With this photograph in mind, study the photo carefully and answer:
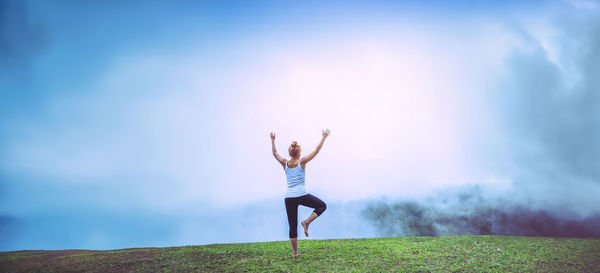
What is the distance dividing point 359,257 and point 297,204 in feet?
11.4

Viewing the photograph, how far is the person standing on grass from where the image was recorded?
10.3 meters

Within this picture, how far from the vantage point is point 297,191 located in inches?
404

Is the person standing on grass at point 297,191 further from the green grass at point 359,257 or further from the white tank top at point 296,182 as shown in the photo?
the green grass at point 359,257

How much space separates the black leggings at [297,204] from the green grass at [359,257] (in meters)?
1.53

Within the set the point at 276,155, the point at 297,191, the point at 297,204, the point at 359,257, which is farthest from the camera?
the point at 359,257

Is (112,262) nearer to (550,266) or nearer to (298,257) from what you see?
(298,257)

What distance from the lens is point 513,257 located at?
12.1 meters

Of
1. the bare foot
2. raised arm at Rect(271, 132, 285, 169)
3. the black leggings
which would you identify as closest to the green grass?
the bare foot

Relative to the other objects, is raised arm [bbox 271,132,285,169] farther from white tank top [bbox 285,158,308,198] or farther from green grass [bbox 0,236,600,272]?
green grass [bbox 0,236,600,272]

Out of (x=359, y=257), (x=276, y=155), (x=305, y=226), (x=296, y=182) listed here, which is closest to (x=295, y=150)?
(x=276, y=155)

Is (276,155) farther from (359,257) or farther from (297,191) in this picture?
(359,257)

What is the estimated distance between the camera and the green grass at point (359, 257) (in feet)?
35.9

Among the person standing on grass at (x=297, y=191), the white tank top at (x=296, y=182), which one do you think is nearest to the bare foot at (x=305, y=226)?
the person standing on grass at (x=297, y=191)

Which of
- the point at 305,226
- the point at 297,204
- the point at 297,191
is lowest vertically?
the point at 305,226
